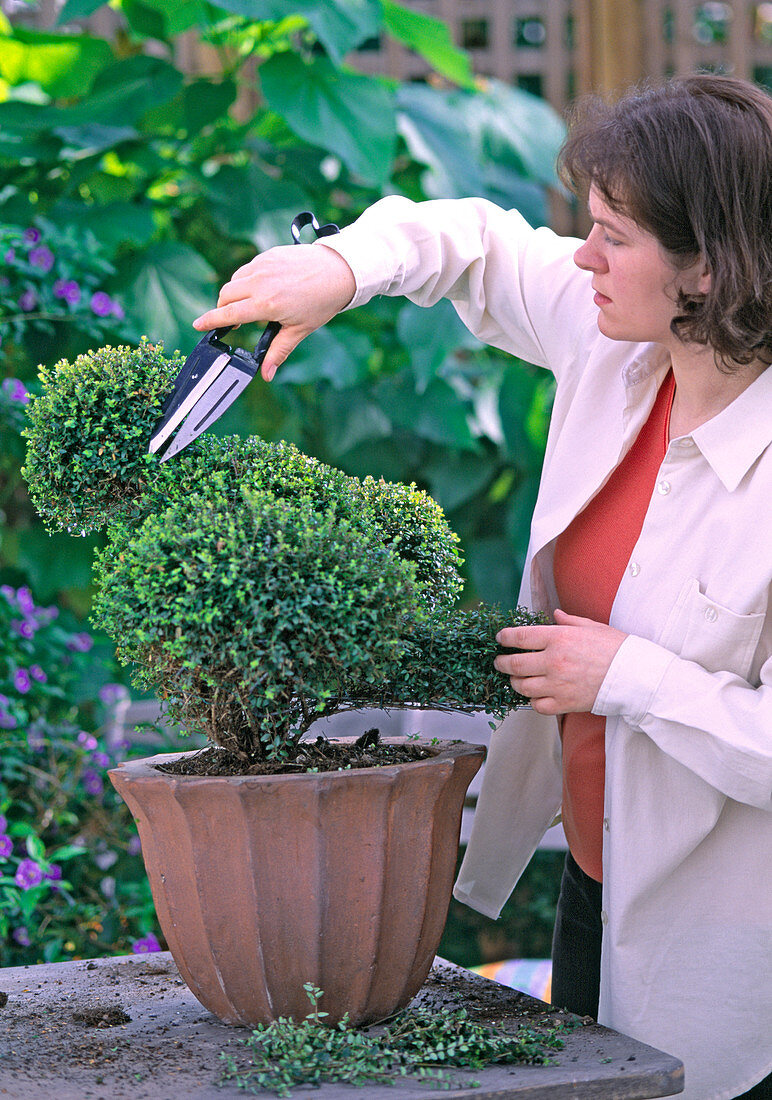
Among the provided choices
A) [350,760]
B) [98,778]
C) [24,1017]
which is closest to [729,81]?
[350,760]

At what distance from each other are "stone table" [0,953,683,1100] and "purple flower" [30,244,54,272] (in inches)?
45.8

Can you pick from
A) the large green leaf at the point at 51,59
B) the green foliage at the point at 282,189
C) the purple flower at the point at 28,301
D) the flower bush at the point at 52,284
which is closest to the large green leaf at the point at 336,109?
the green foliage at the point at 282,189

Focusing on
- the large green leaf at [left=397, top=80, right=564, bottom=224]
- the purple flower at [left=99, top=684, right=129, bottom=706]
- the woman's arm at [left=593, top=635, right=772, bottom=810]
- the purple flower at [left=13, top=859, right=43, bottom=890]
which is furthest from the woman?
the large green leaf at [left=397, top=80, right=564, bottom=224]

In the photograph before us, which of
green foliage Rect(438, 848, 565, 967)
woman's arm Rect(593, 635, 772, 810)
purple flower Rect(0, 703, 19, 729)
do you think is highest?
woman's arm Rect(593, 635, 772, 810)

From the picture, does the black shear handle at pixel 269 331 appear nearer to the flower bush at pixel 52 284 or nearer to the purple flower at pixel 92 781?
the flower bush at pixel 52 284

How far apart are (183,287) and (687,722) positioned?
4.90 ft

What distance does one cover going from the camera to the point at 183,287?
2072 millimetres

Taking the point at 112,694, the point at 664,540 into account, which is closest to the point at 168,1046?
the point at 664,540

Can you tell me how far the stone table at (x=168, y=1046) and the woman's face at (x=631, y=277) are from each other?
0.58 m

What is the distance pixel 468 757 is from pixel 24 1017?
0.43 meters

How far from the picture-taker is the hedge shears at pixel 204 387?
36.0 inches

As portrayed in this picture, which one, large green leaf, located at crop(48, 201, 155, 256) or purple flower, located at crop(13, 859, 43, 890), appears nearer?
purple flower, located at crop(13, 859, 43, 890)

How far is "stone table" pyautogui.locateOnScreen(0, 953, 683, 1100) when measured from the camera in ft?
2.48

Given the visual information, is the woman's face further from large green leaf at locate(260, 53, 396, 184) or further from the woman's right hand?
large green leaf at locate(260, 53, 396, 184)
